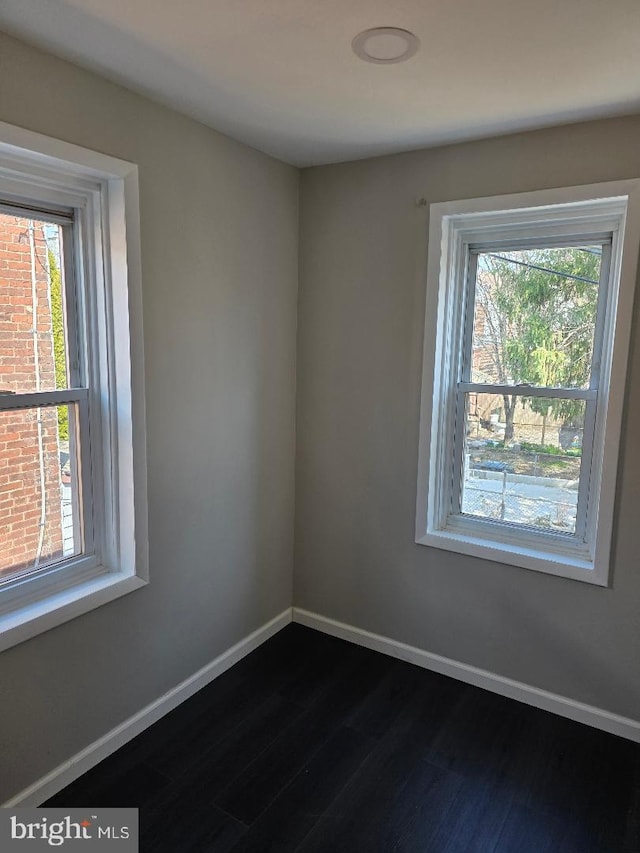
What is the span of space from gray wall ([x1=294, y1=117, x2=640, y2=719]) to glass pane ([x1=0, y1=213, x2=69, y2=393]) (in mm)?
1295

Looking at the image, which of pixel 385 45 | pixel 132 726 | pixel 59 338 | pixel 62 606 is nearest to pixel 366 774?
pixel 132 726

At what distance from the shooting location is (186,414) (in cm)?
235

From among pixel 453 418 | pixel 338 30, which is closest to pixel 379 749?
pixel 453 418

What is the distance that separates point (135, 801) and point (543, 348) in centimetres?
239

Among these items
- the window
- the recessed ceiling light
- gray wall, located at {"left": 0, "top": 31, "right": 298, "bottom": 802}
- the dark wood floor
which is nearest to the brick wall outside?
gray wall, located at {"left": 0, "top": 31, "right": 298, "bottom": 802}

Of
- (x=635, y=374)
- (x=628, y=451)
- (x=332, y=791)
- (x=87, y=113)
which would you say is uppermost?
(x=87, y=113)

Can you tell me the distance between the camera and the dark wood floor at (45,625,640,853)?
1.84 m

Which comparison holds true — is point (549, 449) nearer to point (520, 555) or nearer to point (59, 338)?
point (520, 555)

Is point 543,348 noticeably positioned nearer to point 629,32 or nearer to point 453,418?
point 453,418

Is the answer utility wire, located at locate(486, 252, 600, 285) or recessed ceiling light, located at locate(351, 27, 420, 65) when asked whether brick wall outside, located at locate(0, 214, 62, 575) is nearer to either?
recessed ceiling light, located at locate(351, 27, 420, 65)

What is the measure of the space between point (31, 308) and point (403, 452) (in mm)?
1708

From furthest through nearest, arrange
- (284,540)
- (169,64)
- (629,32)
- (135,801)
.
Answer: (284,540), (135,801), (169,64), (629,32)

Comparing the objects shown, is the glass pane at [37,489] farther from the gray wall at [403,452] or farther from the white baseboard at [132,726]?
the gray wall at [403,452]

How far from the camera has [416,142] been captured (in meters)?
2.43
